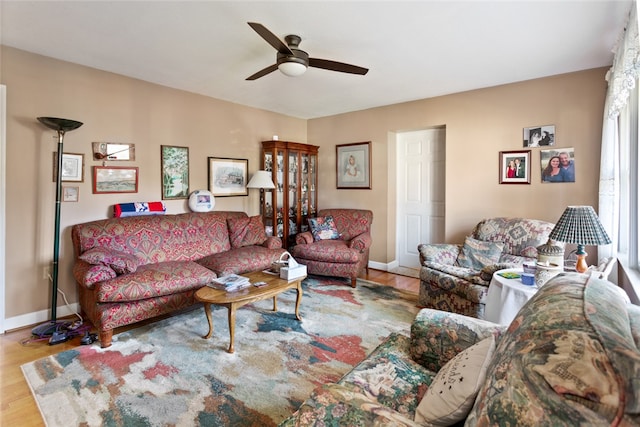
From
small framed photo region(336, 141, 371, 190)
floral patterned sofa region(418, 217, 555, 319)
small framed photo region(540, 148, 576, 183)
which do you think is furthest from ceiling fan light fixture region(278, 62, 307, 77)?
small framed photo region(540, 148, 576, 183)

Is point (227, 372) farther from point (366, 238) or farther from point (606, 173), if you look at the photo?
point (606, 173)

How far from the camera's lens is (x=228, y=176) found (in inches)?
183

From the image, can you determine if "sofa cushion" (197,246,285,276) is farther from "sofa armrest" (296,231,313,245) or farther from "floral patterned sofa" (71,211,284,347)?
"sofa armrest" (296,231,313,245)

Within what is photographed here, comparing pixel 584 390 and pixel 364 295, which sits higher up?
pixel 584 390

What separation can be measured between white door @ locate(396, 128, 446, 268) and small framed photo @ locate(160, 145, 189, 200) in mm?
3172

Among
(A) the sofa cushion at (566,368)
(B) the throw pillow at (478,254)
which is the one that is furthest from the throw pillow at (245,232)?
(A) the sofa cushion at (566,368)

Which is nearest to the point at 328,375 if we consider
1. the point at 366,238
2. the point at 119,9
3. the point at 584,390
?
the point at 584,390

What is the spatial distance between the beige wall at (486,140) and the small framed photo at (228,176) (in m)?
1.71

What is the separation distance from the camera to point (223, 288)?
8.71ft

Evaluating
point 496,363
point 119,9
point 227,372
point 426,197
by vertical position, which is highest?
point 119,9

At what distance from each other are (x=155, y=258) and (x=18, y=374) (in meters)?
1.41

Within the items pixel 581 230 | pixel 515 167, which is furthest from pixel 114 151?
pixel 515 167

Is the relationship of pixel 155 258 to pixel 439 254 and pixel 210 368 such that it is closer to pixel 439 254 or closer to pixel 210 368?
pixel 210 368

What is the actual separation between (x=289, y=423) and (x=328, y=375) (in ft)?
4.36
